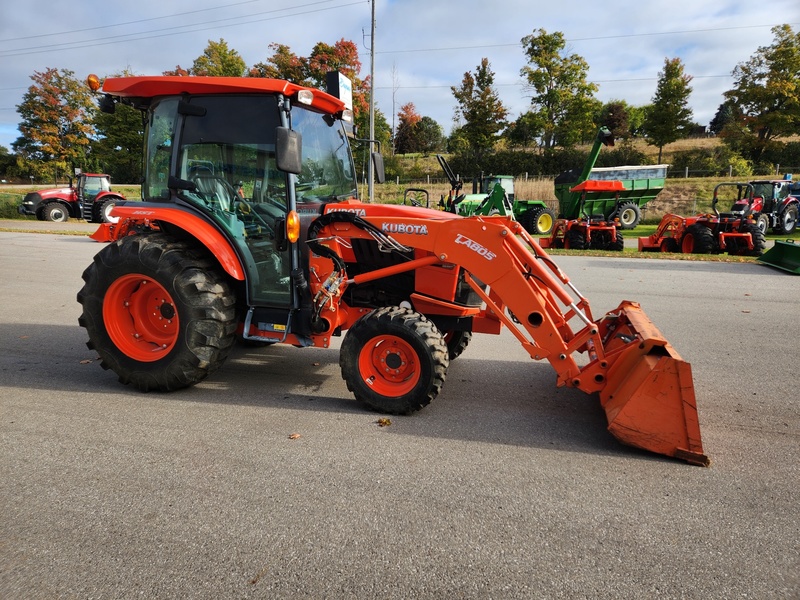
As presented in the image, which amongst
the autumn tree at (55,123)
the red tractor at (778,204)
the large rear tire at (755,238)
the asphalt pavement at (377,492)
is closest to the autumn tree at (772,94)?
the red tractor at (778,204)

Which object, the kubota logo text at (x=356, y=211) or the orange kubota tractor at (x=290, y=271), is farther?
the kubota logo text at (x=356, y=211)

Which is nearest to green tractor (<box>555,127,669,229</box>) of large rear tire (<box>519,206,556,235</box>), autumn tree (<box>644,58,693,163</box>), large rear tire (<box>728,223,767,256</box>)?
large rear tire (<box>519,206,556,235</box>)

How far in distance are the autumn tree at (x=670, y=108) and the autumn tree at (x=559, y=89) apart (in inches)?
150

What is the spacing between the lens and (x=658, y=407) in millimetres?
3025

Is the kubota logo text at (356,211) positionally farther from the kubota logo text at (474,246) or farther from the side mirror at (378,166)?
the side mirror at (378,166)

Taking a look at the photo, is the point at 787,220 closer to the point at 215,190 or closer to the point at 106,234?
the point at 215,190

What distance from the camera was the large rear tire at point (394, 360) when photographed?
11.7ft

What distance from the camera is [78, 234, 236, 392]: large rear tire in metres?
3.87

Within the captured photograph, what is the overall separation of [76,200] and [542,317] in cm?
2490

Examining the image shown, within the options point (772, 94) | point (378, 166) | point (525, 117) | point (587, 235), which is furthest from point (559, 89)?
point (378, 166)

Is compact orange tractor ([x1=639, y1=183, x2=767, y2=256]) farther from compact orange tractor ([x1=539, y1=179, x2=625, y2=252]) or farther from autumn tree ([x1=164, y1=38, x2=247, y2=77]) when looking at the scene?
autumn tree ([x1=164, y1=38, x2=247, y2=77])

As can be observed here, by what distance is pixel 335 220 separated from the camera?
13.1 ft

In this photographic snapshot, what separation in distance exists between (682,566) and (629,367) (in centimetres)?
134

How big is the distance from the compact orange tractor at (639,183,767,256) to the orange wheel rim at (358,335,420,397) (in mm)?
13571
